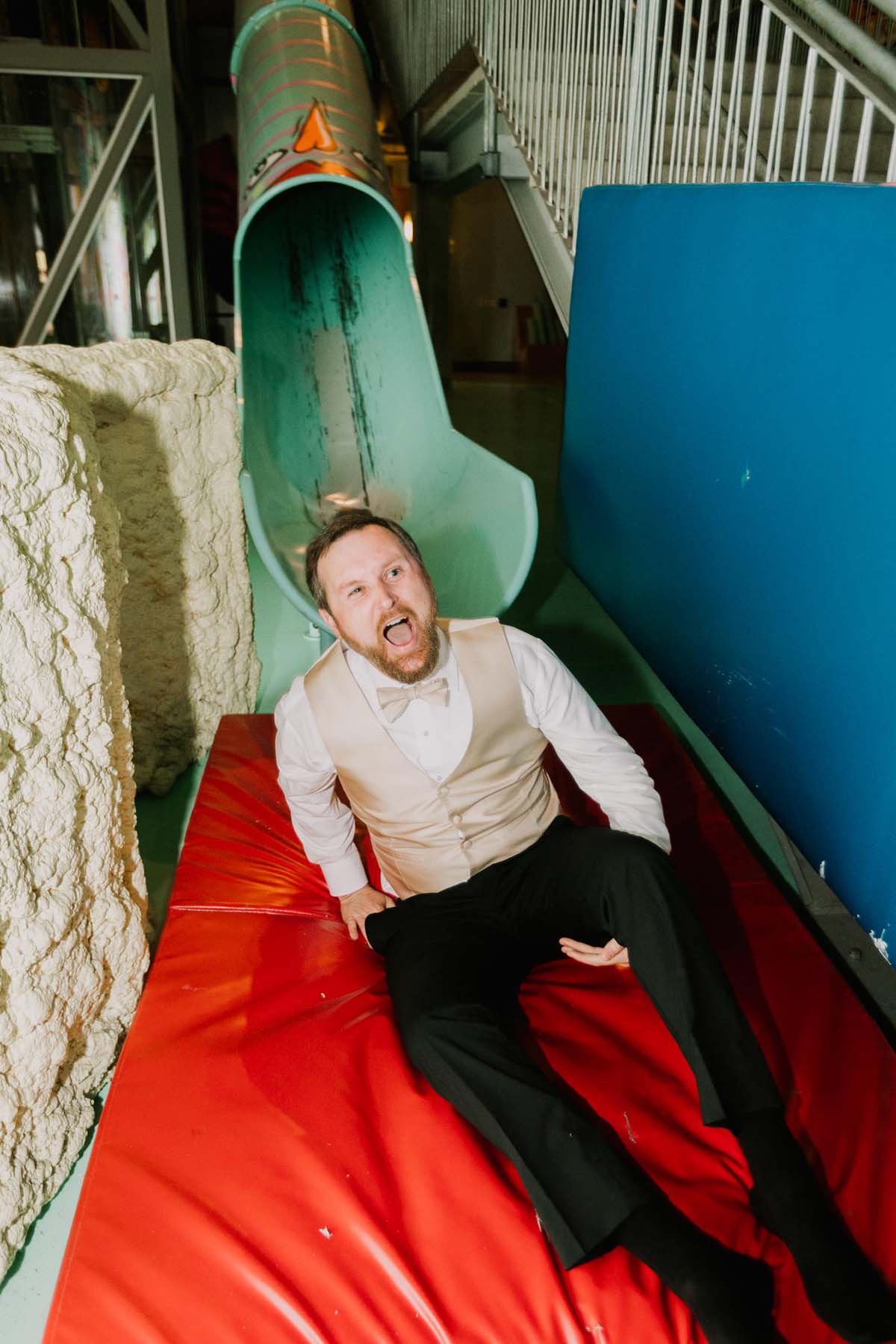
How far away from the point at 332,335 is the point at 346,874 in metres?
2.88

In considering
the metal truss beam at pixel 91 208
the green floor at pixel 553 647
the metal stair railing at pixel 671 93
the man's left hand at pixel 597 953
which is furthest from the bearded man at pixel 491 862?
the metal truss beam at pixel 91 208

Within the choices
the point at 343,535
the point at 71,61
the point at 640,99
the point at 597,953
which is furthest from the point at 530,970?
the point at 71,61

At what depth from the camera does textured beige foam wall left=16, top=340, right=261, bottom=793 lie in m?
2.04

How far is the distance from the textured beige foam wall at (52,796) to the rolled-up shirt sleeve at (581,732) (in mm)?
663

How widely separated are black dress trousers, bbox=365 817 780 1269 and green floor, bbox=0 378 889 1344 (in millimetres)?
621

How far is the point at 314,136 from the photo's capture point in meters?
3.45

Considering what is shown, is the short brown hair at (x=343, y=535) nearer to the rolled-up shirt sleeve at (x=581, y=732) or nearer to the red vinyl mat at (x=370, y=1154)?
the rolled-up shirt sleeve at (x=581, y=732)

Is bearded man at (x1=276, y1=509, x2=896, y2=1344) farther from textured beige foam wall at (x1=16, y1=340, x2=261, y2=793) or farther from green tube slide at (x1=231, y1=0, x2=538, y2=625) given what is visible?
green tube slide at (x1=231, y1=0, x2=538, y2=625)

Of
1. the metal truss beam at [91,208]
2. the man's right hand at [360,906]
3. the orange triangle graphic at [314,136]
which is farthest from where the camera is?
the metal truss beam at [91,208]

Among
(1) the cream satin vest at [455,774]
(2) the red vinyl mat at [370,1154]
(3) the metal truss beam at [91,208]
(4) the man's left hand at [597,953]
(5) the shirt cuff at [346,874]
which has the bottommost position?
(2) the red vinyl mat at [370,1154]

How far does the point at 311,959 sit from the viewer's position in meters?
1.54

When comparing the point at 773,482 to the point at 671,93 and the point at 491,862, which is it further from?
the point at 671,93

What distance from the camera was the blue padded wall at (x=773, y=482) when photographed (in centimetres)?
138

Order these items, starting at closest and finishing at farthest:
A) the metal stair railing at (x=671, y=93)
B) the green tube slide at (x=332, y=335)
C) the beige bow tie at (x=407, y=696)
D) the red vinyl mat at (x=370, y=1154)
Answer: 1. the red vinyl mat at (x=370, y=1154)
2. the beige bow tie at (x=407, y=696)
3. the metal stair railing at (x=671, y=93)
4. the green tube slide at (x=332, y=335)
